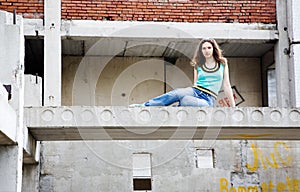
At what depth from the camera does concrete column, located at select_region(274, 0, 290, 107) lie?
13.5m

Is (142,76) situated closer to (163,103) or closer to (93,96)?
(93,96)

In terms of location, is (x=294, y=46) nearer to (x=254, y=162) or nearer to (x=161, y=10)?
(x=254, y=162)

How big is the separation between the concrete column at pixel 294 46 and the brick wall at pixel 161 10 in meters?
0.50

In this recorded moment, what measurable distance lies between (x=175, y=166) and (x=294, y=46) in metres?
3.45

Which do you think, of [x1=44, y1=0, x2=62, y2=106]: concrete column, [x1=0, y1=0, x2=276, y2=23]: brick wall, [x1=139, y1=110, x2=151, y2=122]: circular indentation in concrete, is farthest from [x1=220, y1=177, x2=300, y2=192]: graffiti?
[x1=139, y1=110, x2=151, y2=122]: circular indentation in concrete

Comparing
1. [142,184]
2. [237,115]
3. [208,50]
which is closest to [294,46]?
[142,184]

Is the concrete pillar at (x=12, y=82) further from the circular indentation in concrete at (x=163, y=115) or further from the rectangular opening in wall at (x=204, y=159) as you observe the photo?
the rectangular opening in wall at (x=204, y=159)

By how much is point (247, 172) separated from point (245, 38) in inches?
110

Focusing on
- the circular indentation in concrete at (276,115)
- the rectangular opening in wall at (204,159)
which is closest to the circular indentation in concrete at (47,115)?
the circular indentation in concrete at (276,115)

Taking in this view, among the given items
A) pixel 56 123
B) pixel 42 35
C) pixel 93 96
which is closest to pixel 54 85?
pixel 42 35

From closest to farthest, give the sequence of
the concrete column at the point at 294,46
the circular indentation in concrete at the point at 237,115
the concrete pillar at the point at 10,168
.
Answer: the concrete pillar at the point at 10,168 < the circular indentation in concrete at the point at 237,115 < the concrete column at the point at 294,46

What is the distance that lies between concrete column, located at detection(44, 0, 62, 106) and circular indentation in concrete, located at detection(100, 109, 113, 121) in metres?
3.92

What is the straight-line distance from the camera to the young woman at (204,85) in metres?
9.41

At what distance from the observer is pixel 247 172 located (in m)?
12.9
